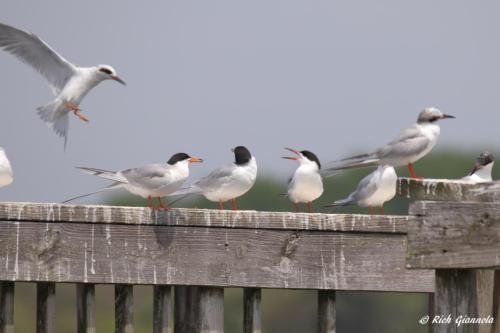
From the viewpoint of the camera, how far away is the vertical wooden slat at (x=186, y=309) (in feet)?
20.5

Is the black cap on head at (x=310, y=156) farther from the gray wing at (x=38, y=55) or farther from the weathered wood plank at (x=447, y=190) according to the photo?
the weathered wood plank at (x=447, y=190)

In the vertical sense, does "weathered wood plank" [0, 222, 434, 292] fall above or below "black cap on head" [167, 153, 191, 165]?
below

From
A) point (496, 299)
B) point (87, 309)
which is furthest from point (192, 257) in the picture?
point (496, 299)

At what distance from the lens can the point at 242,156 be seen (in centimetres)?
890

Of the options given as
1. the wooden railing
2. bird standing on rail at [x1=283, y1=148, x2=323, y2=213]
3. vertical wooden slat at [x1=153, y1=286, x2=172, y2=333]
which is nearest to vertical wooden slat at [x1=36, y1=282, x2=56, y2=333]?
the wooden railing

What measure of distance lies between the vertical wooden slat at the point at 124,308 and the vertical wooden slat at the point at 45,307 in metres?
0.33

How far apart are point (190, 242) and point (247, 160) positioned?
9.29 feet

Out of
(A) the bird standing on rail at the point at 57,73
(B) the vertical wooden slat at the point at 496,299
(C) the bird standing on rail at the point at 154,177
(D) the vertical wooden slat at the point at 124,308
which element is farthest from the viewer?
(A) the bird standing on rail at the point at 57,73

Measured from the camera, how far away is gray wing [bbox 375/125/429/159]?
330 inches

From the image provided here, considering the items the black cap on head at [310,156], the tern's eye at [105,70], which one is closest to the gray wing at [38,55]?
Answer: the tern's eye at [105,70]

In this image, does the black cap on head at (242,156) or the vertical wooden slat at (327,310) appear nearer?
the vertical wooden slat at (327,310)

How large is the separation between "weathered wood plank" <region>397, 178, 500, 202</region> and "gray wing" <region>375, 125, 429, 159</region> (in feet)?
10.5

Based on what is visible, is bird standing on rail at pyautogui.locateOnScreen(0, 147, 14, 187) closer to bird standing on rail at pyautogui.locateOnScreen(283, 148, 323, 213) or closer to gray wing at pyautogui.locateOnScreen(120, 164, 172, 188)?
gray wing at pyautogui.locateOnScreen(120, 164, 172, 188)

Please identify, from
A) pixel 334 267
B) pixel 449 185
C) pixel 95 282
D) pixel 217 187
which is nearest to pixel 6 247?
pixel 95 282
